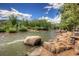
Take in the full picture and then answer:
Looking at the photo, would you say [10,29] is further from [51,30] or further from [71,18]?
[71,18]

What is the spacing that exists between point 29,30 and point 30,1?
0.26m

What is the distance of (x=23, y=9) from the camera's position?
4.54 feet

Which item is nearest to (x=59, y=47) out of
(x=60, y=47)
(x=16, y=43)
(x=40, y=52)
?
(x=60, y=47)

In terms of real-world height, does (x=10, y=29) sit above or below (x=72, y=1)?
below

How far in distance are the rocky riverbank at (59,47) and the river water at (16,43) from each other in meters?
0.05

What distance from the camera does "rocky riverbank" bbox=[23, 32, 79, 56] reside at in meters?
1.35

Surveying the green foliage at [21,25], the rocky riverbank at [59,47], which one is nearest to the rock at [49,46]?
the rocky riverbank at [59,47]

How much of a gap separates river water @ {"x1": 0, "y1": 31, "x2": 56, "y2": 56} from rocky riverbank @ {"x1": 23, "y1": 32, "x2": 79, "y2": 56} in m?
0.05

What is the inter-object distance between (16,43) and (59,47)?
384mm

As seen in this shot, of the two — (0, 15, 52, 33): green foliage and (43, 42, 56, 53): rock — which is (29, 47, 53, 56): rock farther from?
(0, 15, 52, 33): green foliage

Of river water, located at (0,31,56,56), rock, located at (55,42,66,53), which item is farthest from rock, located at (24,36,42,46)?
rock, located at (55,42,66,53)

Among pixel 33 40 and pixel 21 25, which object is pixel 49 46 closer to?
pixel 33 40

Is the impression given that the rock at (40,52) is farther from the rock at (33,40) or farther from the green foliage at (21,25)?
the green foliage at (21,25)

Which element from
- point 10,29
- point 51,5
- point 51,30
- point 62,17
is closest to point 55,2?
point 51,5
